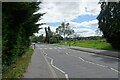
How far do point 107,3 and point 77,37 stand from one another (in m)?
99.0

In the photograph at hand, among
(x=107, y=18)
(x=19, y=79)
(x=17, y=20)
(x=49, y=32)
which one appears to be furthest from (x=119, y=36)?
(x=49, y=32)

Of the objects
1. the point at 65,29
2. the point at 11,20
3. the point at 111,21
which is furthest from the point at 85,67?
the point at 65,29

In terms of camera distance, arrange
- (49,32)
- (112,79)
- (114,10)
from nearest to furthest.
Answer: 1. (112,79)
2. (114,10)
3. (49,32)

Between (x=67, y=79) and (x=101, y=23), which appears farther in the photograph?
(x=101, y=23)

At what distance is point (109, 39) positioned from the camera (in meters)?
47.4

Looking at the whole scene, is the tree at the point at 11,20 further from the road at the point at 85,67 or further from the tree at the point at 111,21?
the tree at the point at 111,21

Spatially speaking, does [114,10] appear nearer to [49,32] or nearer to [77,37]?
[77,37]

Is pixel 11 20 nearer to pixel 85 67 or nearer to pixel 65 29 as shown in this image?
pixel 85 67

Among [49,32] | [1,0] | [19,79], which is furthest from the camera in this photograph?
[49,32]

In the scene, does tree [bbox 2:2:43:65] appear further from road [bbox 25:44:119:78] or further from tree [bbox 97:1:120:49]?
tree [bbox 97:1:120:49]

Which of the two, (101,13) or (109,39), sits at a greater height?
(101,13)

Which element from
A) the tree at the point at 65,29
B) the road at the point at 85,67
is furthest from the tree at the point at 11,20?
the tree at the point at 65,29

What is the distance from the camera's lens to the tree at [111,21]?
137ft

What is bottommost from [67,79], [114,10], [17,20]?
[67,79]
